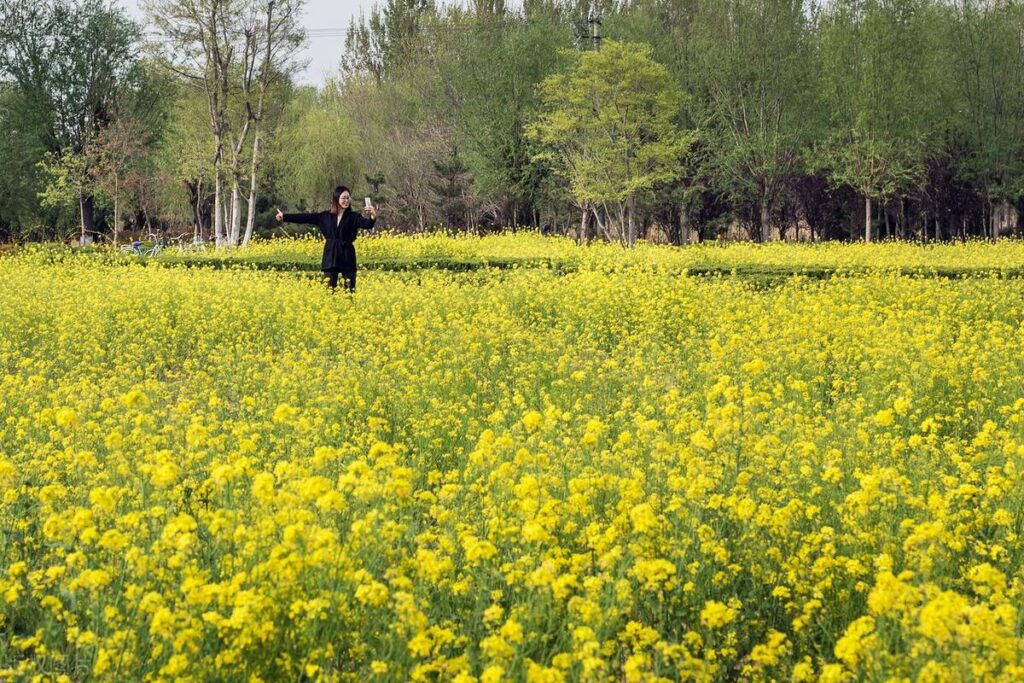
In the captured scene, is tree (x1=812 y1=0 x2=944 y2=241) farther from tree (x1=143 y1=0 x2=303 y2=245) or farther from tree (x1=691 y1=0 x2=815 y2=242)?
tree (x1=143 y1=0 x2=303 y2=245)

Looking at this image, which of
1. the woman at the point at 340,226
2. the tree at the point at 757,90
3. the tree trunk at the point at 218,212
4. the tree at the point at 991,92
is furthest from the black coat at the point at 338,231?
the tree at the point at 991,92

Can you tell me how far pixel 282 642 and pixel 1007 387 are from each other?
6.33 metres

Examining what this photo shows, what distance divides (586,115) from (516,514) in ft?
86.9

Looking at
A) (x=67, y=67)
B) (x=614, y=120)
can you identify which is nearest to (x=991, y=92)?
(x=614, y=120)

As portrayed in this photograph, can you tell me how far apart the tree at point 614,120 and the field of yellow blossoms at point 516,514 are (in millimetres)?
19074

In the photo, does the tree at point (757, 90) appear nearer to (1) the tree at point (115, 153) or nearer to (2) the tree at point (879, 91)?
(2) the tree at point (879, 91)

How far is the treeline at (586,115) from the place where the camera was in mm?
29844

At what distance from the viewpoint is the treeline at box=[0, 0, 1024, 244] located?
97.9 feet

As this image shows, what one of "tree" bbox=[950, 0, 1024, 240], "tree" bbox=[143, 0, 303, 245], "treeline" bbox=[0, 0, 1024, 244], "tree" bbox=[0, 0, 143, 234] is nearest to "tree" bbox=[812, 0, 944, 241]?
"treeline" bbox=[0, 0, 1024, 244]

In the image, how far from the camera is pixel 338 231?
40.4ft

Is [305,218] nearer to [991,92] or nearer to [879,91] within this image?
[879,91]

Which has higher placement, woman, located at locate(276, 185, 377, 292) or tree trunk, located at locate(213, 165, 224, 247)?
tree trunk, located at locate(213, 165, 224, 247)

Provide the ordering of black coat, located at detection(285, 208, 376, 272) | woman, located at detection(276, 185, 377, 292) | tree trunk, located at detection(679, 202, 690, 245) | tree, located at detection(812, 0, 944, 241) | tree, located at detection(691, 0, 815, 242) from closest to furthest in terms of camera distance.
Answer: woman, located at detection(276, 185, 377, 292)
black coat, located at detection(285, 208, 376, 272)
tree, located at detection(812, 0, 944, 241)
tree, located at detection(691, 0, 815, 242)
tree trunk, located at detection(679, 202, 690, 245)

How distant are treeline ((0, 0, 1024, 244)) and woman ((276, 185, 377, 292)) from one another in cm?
1707
